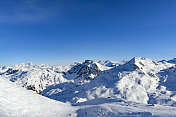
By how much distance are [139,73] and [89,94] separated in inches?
2113

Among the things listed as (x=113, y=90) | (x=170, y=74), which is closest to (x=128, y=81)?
(x=113, y=90)

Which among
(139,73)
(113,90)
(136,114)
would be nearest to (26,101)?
(136,114)

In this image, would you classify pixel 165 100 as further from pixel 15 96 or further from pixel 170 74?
pixel 15 96

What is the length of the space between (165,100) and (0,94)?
7533 cm

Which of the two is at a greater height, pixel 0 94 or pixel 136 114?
pixel 0 94

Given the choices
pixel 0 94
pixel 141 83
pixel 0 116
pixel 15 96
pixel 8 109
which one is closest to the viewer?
pixel 0 116

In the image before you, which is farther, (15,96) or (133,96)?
(133,96)

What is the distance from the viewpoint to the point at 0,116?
11070mm

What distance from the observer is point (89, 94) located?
78438 mm

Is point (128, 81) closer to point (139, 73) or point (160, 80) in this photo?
point (139, 73)

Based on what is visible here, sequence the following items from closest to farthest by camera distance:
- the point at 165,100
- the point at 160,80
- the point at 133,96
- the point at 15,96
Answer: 1. the point at 15,96
2. the point at 165,100
3. the point at 133,96
4. the point at 160,80

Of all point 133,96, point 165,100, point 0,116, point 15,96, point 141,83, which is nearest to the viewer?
point 0,116

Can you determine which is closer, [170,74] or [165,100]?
[165,100]

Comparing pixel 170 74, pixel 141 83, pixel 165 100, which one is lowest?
pixel 165 100
